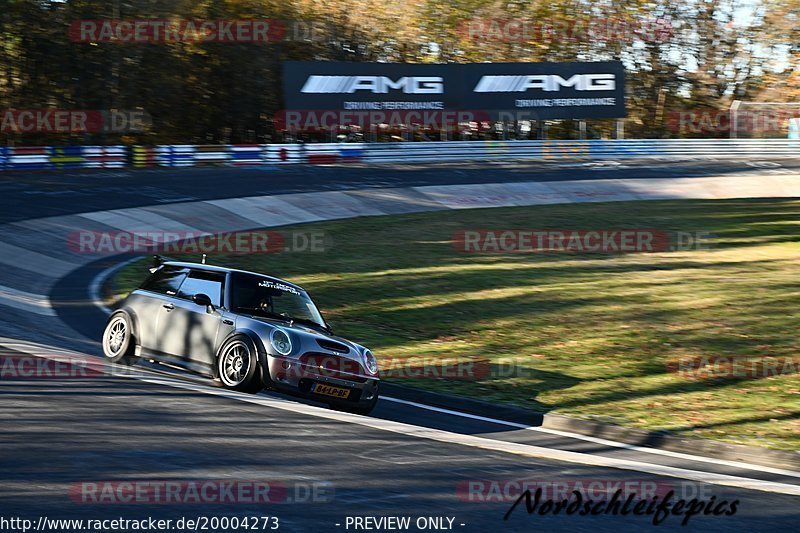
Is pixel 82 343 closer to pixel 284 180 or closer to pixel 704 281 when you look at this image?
pixel 704 281

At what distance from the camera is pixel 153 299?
37.5ft

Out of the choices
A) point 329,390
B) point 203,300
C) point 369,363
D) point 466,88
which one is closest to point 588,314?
point 369,363

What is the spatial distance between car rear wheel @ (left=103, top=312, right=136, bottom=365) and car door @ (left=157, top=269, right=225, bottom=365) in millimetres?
564

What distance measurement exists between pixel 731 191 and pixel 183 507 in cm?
3059

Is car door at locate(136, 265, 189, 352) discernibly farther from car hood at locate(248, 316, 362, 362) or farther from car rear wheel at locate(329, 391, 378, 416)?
car rear wheel at locate(329, 391, 378, 416)

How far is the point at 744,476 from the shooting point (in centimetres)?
897

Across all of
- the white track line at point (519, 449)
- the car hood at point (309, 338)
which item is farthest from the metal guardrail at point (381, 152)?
the white track line at point (519, 449)

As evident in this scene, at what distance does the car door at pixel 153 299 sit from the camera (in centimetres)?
1126

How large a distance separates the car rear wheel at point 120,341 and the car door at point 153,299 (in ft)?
0.52

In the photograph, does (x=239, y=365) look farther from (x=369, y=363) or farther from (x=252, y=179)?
(x=252, y=179)

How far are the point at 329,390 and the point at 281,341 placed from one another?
0.74 m

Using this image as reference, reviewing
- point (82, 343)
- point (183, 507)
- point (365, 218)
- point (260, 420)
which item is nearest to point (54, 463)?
point (183, 507)

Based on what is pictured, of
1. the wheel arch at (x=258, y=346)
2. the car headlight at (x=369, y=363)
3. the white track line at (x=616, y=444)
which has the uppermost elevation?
the wheel arch at (x=258, y=346)

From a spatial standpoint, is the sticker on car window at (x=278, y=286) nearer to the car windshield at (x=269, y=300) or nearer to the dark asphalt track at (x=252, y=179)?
the car windshield at (x=269, y=300)
